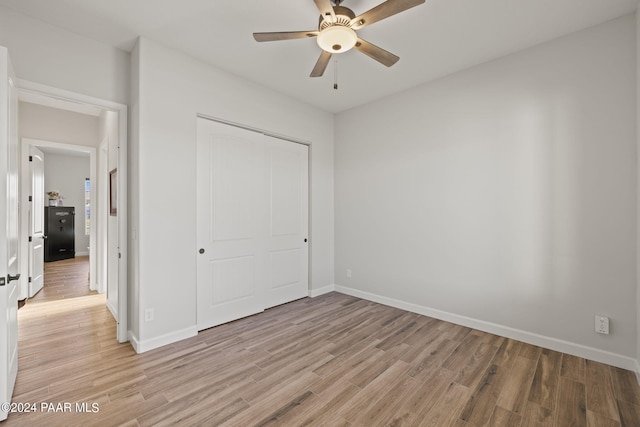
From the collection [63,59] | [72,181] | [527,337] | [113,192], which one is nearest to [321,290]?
[527,337]

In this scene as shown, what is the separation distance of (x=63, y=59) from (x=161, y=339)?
103 inches

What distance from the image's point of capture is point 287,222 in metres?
4.05

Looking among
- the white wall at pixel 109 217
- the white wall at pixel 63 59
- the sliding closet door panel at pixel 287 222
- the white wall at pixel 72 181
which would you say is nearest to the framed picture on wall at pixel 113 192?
the white wall at pixel 109 217

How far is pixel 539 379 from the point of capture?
2.22 metres

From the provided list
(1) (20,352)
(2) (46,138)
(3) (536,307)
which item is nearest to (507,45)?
(3) (536,307)

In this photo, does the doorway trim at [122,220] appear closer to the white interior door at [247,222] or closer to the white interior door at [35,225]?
the white interior door at [247,222]

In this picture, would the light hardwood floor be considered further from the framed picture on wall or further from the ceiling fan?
the ceiling fan

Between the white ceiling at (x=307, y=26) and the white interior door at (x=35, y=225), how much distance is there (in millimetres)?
2960

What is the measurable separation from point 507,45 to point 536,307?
251cm

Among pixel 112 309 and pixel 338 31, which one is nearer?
pixel 338 31

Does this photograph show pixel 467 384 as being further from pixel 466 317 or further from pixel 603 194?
pixel 603 194

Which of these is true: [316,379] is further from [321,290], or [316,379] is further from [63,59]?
[63,59]

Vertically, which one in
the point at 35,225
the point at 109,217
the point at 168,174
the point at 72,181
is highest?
the point at 72,181

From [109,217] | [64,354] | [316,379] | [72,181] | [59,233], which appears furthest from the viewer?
[72,181]
